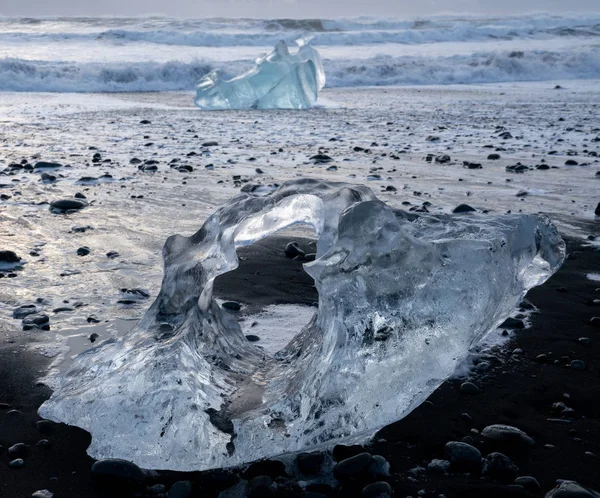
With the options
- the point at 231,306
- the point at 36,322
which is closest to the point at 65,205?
the point at 36,322

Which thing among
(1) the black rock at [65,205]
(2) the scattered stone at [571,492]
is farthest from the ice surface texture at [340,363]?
(1) the black rock at [65,205]

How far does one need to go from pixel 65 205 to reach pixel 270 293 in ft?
9.35

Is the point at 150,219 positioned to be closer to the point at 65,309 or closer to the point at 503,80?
the point at 65,309

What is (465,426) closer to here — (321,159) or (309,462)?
(309,462)

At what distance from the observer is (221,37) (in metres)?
37.9

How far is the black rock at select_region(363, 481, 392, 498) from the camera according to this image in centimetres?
211

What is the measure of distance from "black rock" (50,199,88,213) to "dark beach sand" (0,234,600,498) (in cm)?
272

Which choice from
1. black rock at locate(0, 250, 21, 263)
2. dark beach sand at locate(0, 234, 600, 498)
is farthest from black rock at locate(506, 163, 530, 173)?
black rock at locate(0, 250, 21, 263)

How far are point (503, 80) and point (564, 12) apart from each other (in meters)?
32.1

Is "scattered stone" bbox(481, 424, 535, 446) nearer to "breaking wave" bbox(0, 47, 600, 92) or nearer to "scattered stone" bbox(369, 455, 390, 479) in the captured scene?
"scattered stone" bbox(369, 455, 390, 479)

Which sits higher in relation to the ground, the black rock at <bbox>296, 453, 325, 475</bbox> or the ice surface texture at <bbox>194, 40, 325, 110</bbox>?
the ice surface texture at <bbox>194, 40, 325, 110</bbox>

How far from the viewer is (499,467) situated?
2.24 meters

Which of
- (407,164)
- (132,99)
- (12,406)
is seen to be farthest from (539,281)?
(132,99)

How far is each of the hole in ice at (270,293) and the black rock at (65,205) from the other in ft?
6.64
